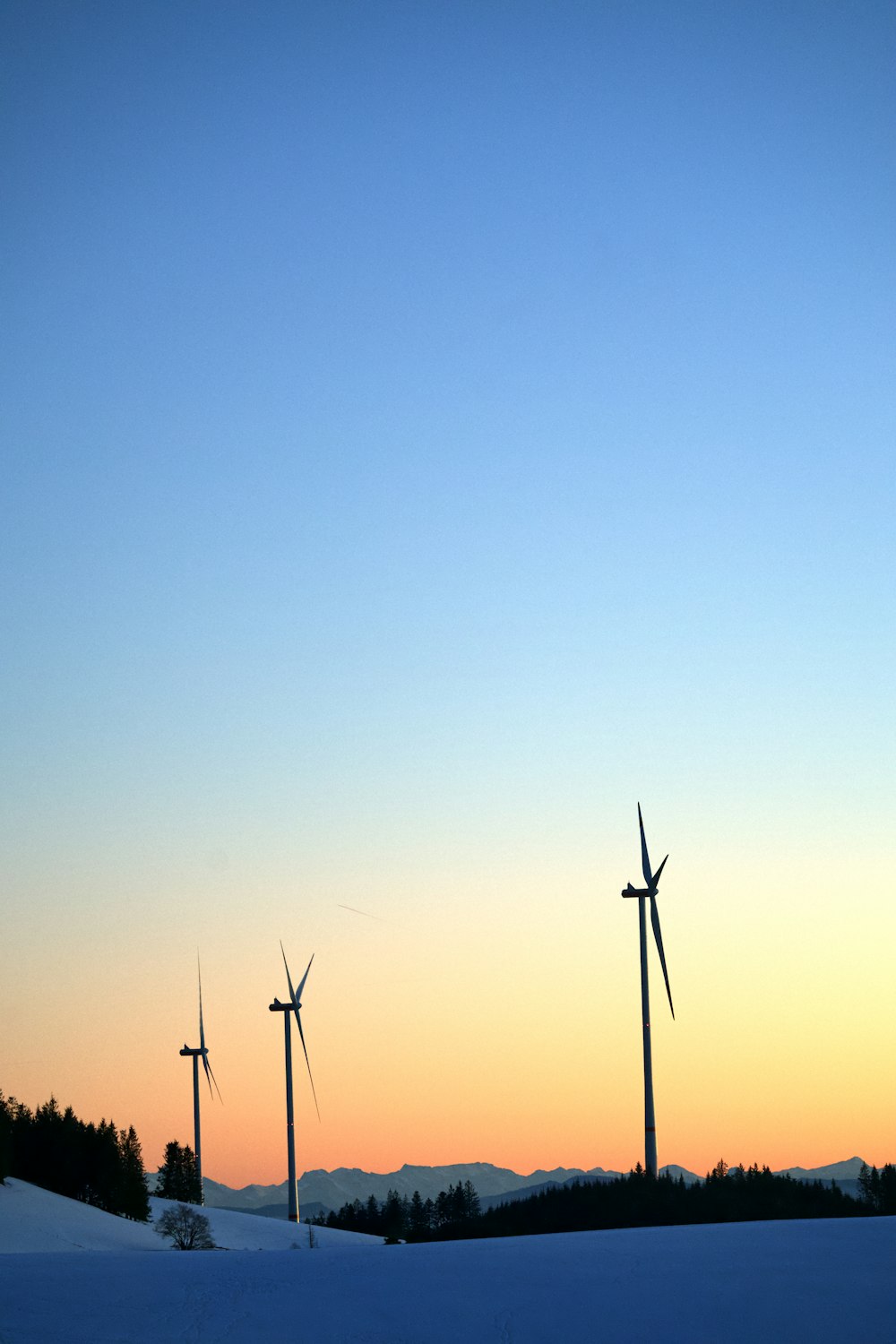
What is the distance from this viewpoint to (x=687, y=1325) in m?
28.0

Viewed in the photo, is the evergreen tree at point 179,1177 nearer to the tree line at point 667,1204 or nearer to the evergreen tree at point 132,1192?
the evergreen tree at point 132,1192

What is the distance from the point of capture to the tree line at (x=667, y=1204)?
55000 mm

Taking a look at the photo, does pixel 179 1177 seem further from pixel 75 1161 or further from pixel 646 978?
pixel 646 978

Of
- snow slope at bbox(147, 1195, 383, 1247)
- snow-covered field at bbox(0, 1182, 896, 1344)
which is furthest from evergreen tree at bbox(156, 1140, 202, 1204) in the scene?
snow-covered field at bbox(0, 1182, 896, 1344)

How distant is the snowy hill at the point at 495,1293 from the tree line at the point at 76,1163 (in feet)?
208

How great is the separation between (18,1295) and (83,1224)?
50749 millimetres

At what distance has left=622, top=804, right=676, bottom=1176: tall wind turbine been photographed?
65.6m

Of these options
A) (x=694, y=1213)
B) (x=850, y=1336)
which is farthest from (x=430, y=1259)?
(x=694, y=1213)

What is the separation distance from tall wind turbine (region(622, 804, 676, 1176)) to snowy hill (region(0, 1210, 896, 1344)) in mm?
29200

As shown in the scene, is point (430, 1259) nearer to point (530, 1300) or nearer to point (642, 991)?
point (530, 1300)

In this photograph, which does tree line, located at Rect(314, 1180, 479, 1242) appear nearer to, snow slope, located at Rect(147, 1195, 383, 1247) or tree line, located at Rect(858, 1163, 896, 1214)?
snow slope, located at Rect(147, 1195, 383, 1247)

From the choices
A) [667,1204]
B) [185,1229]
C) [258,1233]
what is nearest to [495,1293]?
[667,1204]

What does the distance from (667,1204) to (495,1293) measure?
1110 inches

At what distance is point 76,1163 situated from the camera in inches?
3917
